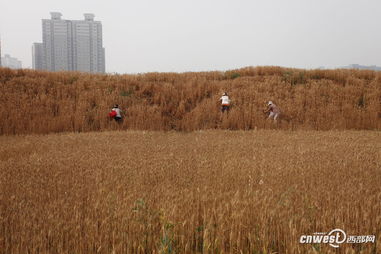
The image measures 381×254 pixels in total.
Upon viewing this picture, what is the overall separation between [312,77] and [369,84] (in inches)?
117

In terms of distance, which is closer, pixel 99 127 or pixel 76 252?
pixel 76 252

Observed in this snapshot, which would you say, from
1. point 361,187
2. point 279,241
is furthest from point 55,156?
point 361,187

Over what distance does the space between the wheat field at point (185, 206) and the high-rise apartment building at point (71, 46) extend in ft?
Answer: 316

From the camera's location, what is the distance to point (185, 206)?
2.60m

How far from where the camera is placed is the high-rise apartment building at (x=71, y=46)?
9312 cm

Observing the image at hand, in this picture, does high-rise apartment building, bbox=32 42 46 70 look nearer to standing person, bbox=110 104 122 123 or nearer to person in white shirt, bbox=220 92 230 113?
standing person, bbox=110 104 122 123

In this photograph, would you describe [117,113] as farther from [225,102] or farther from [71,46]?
[71,46]

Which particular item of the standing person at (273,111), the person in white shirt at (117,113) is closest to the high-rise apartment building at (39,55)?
the person in white shirt at (117,113)

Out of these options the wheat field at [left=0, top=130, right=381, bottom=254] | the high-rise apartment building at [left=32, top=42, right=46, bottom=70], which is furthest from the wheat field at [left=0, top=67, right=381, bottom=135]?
the high-rise apartment building at [left=32, top=42, right=46, bottom=70]

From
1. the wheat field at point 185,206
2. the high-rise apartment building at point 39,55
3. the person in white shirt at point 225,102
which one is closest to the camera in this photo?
the wheat field at point 185,206

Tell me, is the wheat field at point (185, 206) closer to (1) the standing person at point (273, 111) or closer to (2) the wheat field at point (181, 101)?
(1) the standing person at point (273, 111)

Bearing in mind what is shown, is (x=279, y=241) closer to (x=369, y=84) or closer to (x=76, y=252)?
(x=76, y=252)

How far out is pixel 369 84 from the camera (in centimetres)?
1476

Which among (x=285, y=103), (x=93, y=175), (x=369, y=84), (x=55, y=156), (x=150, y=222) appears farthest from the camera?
(x=369, y=84)
